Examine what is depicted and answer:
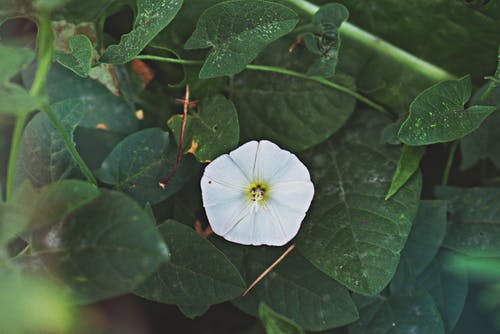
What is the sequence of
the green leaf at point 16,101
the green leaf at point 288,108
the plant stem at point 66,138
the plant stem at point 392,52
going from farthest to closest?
the plant stem at point 392,52 → the green leaf at point 288,108 → the plant stem at point 66,138 → the green leaf at point 16,101

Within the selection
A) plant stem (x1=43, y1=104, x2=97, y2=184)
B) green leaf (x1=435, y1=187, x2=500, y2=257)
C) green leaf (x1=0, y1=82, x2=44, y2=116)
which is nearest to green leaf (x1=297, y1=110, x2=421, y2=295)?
green leaf (x1=435, y1=187, x2=500, y2=257)

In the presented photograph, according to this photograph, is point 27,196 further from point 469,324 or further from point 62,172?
point 469,324

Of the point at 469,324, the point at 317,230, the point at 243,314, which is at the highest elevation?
the point at 317,230

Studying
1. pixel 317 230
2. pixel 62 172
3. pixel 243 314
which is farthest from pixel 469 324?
pixel 62 172

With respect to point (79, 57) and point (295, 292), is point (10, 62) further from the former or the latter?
point (295, 292)

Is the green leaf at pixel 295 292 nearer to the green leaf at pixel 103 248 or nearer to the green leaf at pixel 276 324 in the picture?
the green leaf at pixel 276 324

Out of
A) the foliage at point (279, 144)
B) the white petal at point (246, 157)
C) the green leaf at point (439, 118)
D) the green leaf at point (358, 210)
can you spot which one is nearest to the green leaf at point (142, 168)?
the foliage at point (279, 144)
